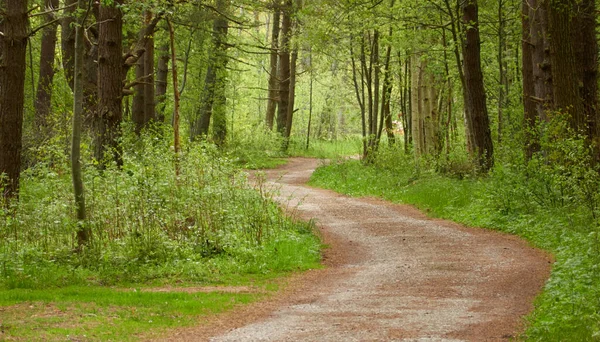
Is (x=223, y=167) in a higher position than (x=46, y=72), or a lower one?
lower

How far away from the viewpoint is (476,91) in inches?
803

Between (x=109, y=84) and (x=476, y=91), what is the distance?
1021cm

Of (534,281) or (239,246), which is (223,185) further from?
(534,281)

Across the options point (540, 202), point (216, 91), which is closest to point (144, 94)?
point (216, 91)

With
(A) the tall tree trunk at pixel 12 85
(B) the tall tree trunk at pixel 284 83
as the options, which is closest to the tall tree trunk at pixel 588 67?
(A) the tall tree trunk at pixel 12 85

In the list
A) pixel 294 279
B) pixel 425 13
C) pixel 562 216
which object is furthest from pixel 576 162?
pixel 425 13

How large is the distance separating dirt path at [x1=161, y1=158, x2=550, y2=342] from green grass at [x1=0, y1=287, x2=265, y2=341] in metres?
0.36

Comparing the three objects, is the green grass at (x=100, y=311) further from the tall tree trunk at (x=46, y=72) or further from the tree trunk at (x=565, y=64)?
the tall tree trunk at (x=46, y=72)

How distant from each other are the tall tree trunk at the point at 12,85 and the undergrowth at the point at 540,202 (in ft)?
32.3

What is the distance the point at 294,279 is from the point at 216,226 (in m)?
2.30

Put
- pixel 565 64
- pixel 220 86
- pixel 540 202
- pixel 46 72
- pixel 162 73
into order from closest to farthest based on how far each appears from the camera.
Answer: pixel 565 64
pixel 540 202
pixel 46 72
pixel 162 73
pixel 220 86

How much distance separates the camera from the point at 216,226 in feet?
42.5

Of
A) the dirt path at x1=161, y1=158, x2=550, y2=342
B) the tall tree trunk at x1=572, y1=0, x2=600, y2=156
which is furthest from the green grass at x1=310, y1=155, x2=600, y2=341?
the tall tree trunk at x1=572, y1=0, x2=600, y2=156

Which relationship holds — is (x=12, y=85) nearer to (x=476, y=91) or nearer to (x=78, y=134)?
(x=78, y=134)
